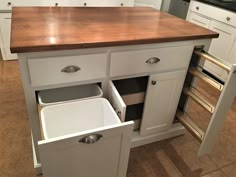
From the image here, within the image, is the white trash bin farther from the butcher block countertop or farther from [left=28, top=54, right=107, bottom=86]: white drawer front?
the butcher block countertop

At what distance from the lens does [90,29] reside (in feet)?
4.09

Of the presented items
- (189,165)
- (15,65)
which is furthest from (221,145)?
(15,65)

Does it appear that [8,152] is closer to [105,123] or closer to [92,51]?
[105,123]

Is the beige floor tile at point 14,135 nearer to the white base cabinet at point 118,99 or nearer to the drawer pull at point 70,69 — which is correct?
the white base cabinet at point 118,99

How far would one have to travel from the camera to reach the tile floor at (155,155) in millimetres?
1479

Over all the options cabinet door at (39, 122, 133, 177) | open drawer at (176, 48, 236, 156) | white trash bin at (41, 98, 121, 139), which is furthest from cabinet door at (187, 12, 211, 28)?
cabinet door at (39, 122, 133, 177)

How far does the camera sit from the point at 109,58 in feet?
3.91

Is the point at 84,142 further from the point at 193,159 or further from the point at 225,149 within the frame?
the point at 225,149

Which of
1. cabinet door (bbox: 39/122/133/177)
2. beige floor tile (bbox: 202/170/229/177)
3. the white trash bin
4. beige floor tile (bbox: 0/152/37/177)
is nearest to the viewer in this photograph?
cabinet door (bbox: 39/122/133/177)

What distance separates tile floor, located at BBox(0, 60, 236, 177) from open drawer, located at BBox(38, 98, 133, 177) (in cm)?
50

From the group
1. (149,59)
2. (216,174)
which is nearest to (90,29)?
(149,59)

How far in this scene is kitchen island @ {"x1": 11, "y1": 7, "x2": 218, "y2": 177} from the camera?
1.06 m

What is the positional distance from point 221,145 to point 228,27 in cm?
131

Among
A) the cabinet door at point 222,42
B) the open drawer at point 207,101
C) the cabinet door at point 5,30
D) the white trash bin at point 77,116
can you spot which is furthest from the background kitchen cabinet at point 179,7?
the white trash bin at point 77,116
